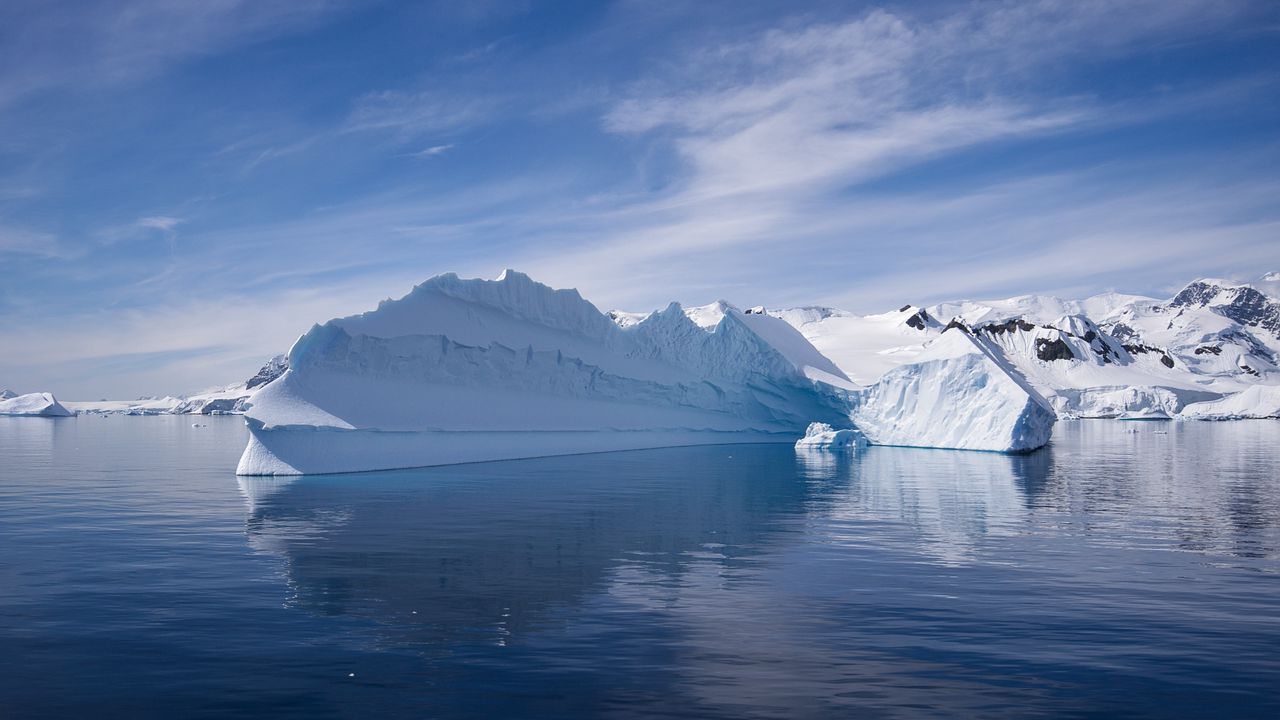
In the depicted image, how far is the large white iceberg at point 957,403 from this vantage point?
2941 centimetres

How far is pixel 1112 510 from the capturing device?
14539 mm

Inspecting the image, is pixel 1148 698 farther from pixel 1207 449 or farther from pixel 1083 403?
pixel 1083 403

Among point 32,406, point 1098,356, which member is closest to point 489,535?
point 1098,356

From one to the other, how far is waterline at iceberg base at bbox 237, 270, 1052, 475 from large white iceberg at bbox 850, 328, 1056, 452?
69 millimetres

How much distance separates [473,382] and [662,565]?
1676cm

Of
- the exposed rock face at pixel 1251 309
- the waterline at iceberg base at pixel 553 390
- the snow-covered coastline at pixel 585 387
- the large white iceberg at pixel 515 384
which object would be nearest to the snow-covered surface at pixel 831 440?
the snow-covered coastline at pixel 585 387

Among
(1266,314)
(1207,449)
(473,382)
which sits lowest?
(1207,449)

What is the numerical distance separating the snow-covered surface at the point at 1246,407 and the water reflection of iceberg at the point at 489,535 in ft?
228

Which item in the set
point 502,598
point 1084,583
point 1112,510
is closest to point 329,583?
point 502,598

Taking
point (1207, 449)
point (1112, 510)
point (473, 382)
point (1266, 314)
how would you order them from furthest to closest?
point (1266, 314)
point (1207, 449)
point (473, 382)
point (1112, 510)

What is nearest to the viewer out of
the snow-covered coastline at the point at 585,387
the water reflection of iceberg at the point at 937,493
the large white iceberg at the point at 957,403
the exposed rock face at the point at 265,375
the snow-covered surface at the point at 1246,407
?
the water reflection of iceberg at the point at 937,493

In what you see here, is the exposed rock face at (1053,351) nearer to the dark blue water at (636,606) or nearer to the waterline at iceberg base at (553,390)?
the waterline at iceberg base at (553,390)

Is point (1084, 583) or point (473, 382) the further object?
point (473, 382)

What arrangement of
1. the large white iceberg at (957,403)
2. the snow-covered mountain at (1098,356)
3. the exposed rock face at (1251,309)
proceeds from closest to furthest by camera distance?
the large white iceberg at (957,403) → the snow-covered mountain at (1098,356) → the exposed rock face at (1251,309)
